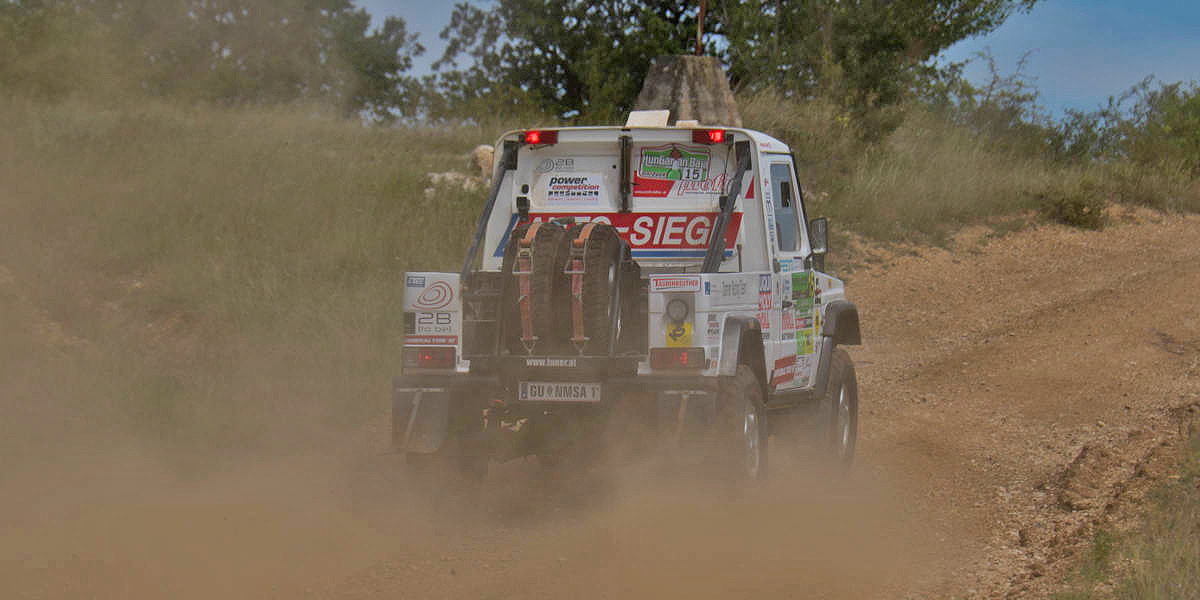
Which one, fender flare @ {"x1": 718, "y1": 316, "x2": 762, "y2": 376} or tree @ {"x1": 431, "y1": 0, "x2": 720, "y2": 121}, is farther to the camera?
tree @ {"x1": 431, "y1": 0, "x2": 720, "y2": 121}

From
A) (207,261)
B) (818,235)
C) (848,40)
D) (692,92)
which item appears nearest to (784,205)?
(818,235)

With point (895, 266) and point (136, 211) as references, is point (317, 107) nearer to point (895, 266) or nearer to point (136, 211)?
point (136, 211)

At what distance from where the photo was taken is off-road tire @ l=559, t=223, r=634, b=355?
5.75 m

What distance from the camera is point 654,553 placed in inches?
217

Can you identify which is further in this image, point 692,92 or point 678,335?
point 692,92

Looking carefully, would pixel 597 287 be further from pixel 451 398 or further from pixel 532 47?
pixel 532 47

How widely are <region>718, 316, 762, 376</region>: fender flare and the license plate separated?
0.66 metres

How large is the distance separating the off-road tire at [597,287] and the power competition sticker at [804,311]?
1.59m

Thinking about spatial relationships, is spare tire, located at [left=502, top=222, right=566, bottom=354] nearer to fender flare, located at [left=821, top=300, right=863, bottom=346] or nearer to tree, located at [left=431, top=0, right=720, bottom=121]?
fender flare, located at [left=821, top=300, right=863, bottom=346]

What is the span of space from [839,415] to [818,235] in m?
1.27

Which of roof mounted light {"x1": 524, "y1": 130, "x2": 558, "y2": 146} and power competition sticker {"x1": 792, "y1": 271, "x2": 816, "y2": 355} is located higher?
roof mounted light {"x1": 524, "y1": 130, "x2": 558, "y2": 146}

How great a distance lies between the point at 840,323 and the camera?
313 inches

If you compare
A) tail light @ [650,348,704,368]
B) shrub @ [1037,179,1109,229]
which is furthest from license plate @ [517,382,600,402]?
shrub @ [1037,179,1109,229]

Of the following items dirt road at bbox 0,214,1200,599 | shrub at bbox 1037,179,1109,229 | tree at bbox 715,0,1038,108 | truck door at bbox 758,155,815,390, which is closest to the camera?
dirt road at bbox 0,214,1200,599
